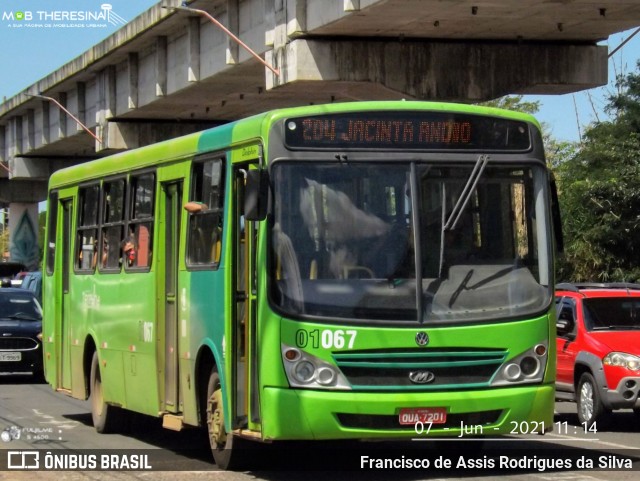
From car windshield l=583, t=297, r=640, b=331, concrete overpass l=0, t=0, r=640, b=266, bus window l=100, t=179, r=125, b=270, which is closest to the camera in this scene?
bus window l=100, t=179, r=125, b=270

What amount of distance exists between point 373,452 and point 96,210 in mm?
4499

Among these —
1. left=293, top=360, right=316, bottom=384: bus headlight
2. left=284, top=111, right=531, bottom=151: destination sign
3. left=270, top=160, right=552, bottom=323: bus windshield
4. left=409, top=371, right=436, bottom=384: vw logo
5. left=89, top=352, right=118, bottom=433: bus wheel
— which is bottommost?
left=89, top=352, right=118, bottom=433: bus wheel

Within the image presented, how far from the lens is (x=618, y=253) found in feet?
123

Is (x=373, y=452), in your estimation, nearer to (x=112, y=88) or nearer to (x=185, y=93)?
(x=185, y=93)

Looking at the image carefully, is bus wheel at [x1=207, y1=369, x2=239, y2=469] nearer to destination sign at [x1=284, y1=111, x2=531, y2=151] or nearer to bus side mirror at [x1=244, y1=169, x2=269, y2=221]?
bus side mirror at [x1=244, y1=169, x2=269, y2=221]

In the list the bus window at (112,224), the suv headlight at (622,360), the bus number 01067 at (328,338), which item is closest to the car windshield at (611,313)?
the suv headlight at (622,360)

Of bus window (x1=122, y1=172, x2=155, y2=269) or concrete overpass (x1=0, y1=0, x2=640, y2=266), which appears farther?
concrete overpass (x1=0, y1=0, x2=640, y2=266)

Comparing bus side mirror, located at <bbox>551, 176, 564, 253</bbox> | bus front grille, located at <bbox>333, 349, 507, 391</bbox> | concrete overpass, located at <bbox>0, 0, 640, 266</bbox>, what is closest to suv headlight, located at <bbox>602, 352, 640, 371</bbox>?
bus side mirror, located at <bbox>551, 176, 564, 253</bbox>

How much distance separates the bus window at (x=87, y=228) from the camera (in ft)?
51.4

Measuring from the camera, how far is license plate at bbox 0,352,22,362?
2353 centimetres

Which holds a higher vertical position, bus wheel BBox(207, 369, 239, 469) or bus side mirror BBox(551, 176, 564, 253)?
bus side mirror BBox(551, 176, 564, 253)

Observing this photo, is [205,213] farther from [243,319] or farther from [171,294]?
[243,319]

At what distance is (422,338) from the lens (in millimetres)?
10594

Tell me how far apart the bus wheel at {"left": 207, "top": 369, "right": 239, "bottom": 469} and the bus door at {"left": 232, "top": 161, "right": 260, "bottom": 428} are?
1.47ft
